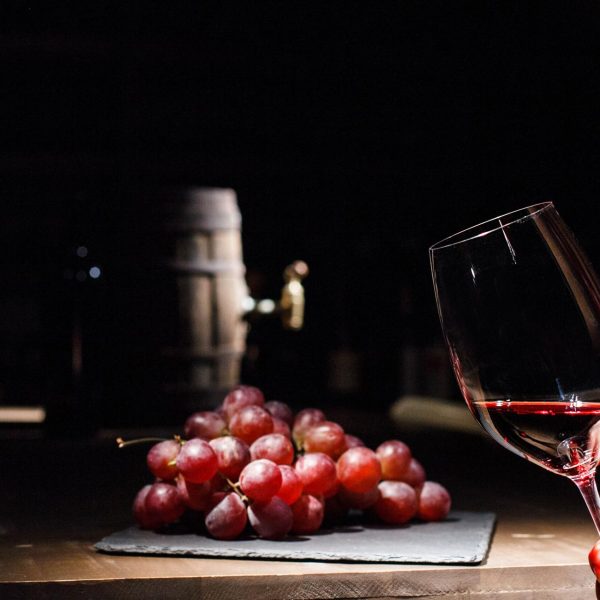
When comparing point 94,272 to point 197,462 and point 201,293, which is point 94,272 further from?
point 197,462

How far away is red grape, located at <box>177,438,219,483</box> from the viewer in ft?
3.32

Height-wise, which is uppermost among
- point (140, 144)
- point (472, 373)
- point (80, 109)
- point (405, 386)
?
point (80, 109)

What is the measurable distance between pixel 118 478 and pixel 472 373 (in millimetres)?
1071

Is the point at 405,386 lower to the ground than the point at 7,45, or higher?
lower

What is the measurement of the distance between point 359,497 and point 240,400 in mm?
189

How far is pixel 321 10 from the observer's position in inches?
143

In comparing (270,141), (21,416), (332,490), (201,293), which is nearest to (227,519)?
(332,490)

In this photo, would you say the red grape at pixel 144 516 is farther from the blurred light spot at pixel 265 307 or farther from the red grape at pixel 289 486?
the blurred light spot at pixel 265 307

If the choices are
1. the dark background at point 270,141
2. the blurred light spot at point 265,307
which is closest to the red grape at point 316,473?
the dark background at point 270,141

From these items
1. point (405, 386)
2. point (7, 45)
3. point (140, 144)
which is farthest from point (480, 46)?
point (405, 386)

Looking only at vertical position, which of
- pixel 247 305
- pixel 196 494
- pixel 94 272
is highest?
pixel 94 272

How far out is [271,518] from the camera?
1.00 metres

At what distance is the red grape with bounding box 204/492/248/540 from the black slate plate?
1 centimetres

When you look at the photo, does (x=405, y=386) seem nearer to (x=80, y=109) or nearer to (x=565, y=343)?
(x=80, y=109)
